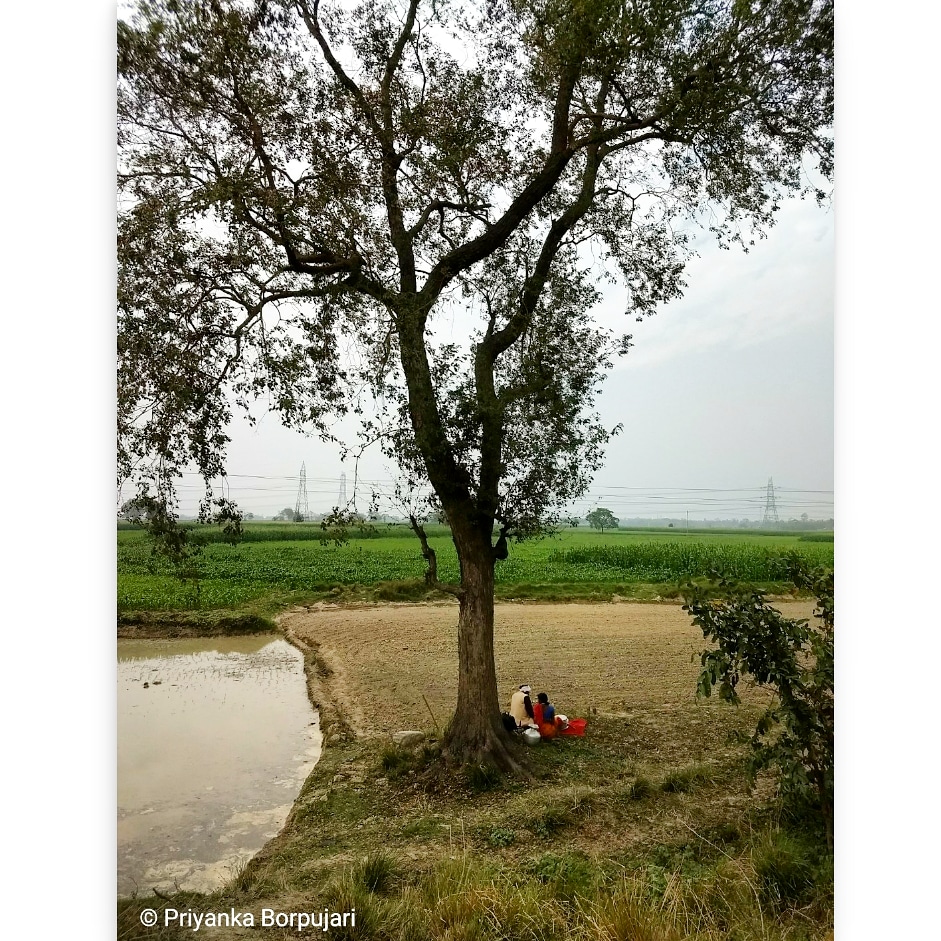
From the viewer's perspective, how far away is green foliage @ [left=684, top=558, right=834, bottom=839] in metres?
2.49

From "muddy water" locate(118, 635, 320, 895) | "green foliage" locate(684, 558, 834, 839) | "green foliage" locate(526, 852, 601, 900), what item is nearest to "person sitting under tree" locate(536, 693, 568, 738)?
"green foliage" locate(526, 852, 601, 900)

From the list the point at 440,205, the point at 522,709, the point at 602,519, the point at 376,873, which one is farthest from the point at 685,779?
the point at 440,205

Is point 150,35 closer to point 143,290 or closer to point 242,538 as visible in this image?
point 143,290

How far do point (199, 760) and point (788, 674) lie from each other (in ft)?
8.45

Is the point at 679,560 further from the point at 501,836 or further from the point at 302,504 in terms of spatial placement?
the point at 302,504

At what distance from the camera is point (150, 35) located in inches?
109

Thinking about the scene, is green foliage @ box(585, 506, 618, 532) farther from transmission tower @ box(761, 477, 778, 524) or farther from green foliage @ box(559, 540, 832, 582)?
transmission tower @ box(761, 477, 778, 524)

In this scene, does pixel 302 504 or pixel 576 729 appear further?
pixel 576 729

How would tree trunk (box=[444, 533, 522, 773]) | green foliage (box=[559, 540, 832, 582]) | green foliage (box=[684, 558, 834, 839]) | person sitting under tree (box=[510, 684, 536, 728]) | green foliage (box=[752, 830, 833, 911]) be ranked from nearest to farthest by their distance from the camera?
green foliage (box=[752, 830, 833, 911])
green foliage (box=[684, 558, 834, 839])
green foliage (box=[559, 540, 832, 582])
tree trunk (box=[444, 533, 522, 773])
person sitting under tree (box=[510, 684, 536, 728])

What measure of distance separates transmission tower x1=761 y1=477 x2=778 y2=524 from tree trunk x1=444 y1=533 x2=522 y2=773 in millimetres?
1361

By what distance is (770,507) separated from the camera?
9.58 ft

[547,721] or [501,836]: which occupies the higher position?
[547,721]

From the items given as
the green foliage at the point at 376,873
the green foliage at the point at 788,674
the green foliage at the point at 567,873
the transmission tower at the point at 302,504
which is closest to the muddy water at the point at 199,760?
the green foliage at the point at 376,873
